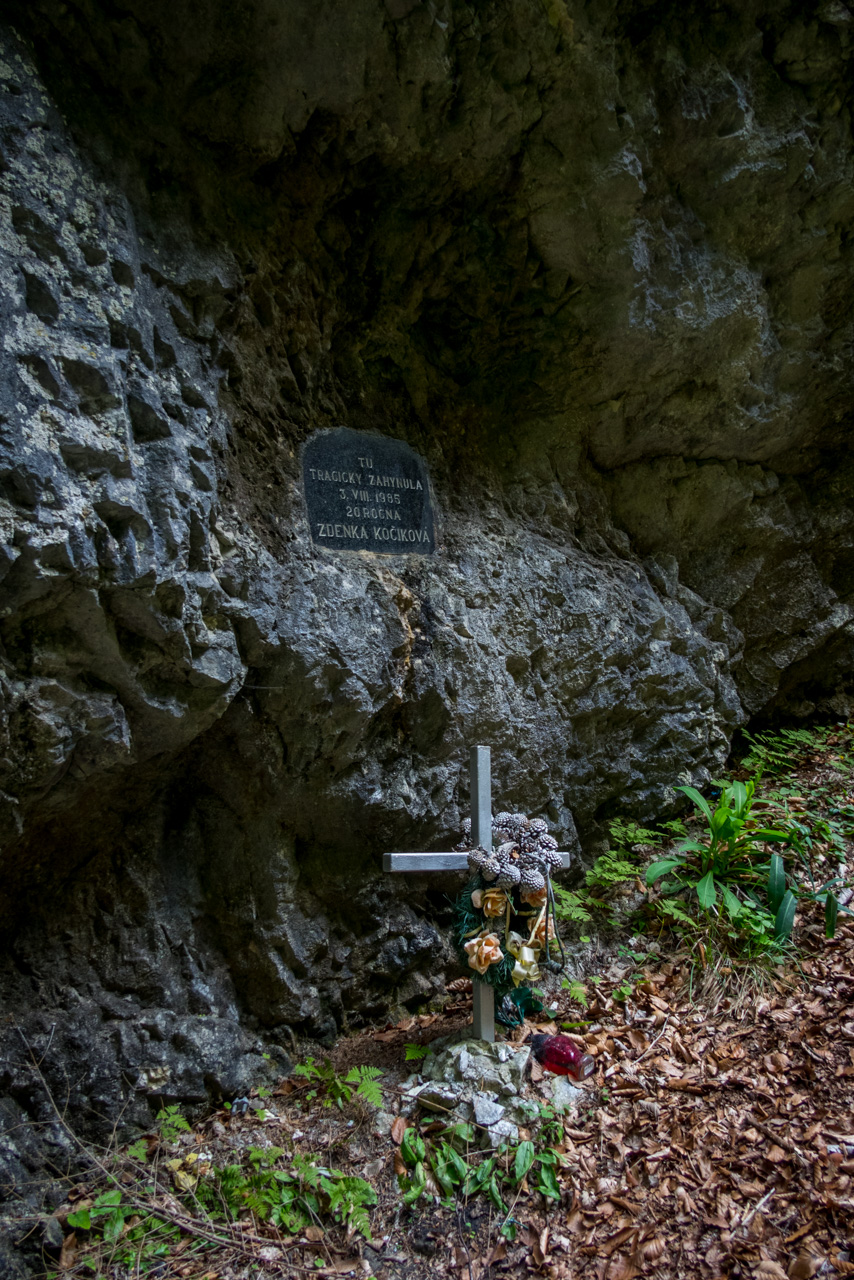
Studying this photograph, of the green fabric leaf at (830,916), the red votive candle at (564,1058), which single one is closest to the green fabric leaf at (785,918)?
the green fabric leaf at (830,916)

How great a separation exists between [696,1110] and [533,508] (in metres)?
3.13

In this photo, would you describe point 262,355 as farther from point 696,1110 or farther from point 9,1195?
point 696,1110

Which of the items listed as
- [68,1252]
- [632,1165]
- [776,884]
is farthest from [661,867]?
[68,1252]

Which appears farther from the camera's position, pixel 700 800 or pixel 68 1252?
pixel 700 800

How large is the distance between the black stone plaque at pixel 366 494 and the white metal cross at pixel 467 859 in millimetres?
1285

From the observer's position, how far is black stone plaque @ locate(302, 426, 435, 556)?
3.76 meters

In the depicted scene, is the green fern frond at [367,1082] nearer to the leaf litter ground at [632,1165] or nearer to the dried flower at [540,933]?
the leaf litter ground at [632,1165]

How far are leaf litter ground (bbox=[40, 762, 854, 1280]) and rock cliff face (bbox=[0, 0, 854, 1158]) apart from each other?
17.9 inches

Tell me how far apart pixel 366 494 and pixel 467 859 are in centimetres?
189

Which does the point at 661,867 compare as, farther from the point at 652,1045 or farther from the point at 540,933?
the point at 540,933

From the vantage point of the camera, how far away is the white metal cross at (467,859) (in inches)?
121

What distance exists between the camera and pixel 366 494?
3.93 meters

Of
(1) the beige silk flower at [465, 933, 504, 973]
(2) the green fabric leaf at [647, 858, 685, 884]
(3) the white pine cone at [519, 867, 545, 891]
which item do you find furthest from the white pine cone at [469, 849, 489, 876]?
(2) the green fabric leaf at [647, 858, 685, 884]

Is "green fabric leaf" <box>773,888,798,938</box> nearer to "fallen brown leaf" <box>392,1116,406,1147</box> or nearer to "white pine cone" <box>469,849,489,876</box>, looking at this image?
"white pine cone" <box>469,849,489,876</box>
